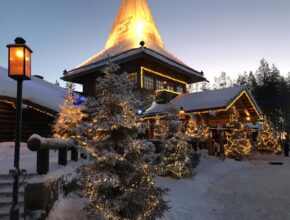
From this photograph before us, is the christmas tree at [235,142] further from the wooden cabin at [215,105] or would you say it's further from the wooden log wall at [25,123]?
the wooden log wall at [25,123]

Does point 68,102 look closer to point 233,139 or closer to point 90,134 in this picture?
point 90,134

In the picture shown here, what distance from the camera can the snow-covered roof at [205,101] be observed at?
19.9 m

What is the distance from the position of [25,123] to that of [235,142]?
49.7 feet

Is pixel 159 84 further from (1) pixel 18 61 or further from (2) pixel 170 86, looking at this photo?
(1) pixel 18 61

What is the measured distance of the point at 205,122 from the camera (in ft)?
72.8

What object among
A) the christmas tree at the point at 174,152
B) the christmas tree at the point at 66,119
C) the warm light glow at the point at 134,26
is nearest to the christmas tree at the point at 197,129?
the christmas tree at the point at 174,152

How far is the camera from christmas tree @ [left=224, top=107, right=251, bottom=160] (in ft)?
73.0

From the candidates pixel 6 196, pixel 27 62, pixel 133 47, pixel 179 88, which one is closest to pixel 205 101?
pixel 179 88

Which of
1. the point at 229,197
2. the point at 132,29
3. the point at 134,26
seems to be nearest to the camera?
the point at 229,197

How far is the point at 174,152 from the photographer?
13.0m

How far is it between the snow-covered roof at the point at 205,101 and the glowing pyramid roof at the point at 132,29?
7.95 metres

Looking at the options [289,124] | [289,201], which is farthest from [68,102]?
[289,124]

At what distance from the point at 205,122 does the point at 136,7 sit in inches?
754

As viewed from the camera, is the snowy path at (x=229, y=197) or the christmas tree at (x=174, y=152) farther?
the christmas tree at (x=174, y=152)
